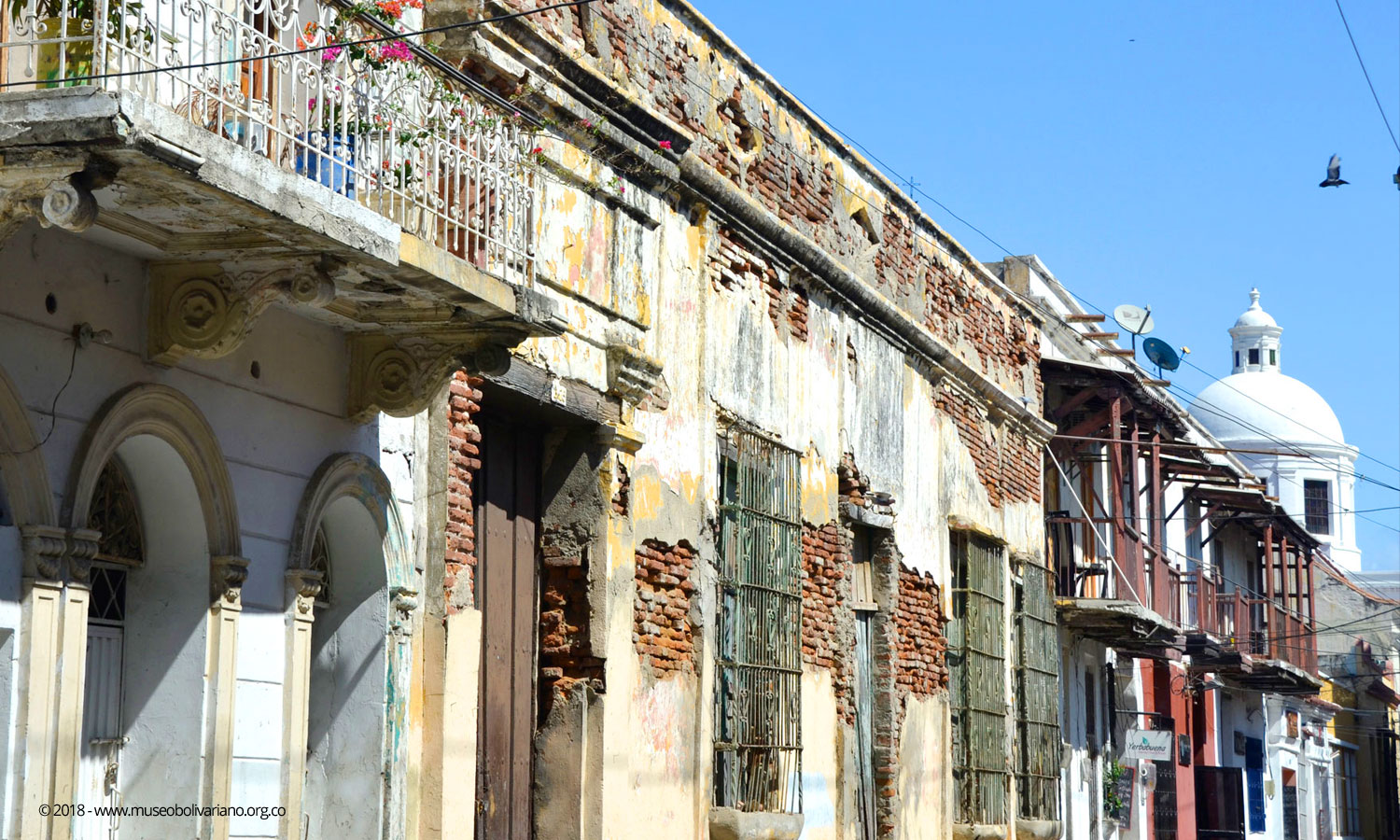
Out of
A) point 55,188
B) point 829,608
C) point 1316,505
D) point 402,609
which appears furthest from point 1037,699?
point 1316,505

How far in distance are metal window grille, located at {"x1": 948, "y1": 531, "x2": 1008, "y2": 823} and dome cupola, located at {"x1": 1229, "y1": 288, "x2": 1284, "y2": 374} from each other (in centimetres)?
4353

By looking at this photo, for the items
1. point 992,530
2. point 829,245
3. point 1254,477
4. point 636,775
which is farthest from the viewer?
point 1254,477

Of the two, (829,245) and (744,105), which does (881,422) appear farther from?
(744,105)

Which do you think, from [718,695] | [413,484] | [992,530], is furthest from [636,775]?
[992,530]

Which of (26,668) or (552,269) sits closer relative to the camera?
(26,668)

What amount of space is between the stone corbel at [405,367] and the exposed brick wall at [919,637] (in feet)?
22.0

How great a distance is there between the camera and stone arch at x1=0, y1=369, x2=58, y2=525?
20.4 feet

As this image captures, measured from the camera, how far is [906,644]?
1434 cm

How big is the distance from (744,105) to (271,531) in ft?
18.2

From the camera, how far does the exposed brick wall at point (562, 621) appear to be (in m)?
9.90

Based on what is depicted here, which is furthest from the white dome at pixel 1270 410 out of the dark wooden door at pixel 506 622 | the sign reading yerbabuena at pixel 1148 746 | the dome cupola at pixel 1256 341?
the dark wooden door at pixel 506 622

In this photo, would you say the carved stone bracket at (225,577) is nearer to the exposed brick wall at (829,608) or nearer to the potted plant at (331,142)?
the potted plant at (331,142)

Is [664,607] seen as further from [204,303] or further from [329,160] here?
[329,160]

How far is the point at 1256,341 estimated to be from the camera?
5794 centimetres
